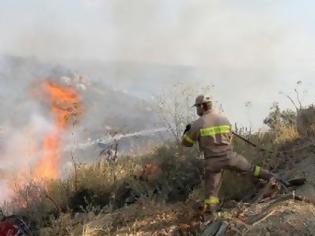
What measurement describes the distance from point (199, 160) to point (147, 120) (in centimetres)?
1797

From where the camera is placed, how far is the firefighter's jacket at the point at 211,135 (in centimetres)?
764

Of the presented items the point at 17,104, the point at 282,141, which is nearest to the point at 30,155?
the point at 282,141

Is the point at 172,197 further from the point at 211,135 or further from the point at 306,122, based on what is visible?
the point at 306,122

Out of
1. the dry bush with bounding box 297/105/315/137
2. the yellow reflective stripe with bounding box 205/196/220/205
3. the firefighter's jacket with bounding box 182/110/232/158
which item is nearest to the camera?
the yellow reflective stripe with bounding box 205/196/220/205

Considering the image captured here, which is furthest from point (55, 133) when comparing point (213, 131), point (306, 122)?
point (213, 131)

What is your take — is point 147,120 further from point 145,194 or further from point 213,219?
point 213,219

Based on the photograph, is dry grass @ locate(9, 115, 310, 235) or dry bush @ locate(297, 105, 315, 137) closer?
dry grass @ locate(9, 115, 310, 235)

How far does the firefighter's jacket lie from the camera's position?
25.1ft

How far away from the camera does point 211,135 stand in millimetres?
7637

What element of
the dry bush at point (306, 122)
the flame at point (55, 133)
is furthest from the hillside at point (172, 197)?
the flame at point (55, 133)

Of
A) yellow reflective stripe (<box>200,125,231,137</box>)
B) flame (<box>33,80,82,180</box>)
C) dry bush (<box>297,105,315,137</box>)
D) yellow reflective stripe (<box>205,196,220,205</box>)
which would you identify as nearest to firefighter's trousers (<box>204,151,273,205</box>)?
yellow reflective stripe (<box>205,196,220,205</box>)

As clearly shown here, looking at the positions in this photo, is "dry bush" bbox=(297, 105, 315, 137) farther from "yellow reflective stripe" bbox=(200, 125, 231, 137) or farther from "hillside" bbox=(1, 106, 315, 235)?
"yellow reflective stripe" bbox=(200, 125, 231, 137)

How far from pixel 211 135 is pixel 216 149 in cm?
20

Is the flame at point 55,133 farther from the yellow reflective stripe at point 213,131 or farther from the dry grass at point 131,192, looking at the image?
the yellow reflective stripe at point 213,131
